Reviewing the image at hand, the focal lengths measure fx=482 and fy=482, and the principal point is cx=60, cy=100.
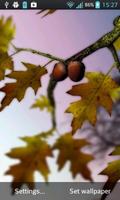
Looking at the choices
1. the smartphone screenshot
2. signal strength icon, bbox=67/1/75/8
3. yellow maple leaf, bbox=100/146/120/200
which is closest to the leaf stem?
the smartphone screenshot

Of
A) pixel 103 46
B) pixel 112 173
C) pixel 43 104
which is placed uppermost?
pixel 103 46

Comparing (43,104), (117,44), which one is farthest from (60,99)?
(117,44)

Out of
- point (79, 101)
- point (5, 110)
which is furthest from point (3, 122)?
point (79, 101)

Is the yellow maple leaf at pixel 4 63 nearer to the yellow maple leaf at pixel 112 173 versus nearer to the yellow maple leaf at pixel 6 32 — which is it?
the yellow maple leaf at pixel 6 32

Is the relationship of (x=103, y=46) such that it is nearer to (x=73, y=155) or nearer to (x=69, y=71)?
(x=69, y=71)

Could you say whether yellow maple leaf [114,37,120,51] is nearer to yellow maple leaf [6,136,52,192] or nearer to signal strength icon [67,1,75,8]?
signal strength icon [67,1,75,8]

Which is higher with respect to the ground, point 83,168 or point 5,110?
point 5,110

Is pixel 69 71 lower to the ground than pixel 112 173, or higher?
higher

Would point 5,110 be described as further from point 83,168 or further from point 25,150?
point 83,168
